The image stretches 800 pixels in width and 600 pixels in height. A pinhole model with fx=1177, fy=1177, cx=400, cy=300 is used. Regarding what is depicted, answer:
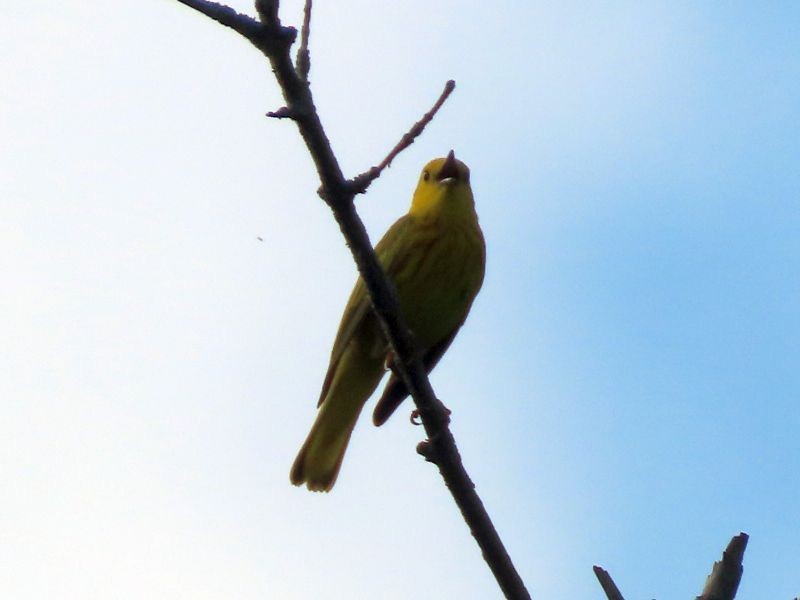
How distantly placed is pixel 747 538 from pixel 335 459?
3.88 metres

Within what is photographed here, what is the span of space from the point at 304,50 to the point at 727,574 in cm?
194

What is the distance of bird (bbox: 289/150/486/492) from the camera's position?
6.38 m

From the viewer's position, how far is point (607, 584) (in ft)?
11.0

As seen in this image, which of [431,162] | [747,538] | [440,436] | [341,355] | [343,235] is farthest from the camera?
[431,162]

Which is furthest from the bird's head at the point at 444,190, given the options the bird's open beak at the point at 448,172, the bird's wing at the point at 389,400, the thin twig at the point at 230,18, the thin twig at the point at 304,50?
the thin twig at the point at 230,18

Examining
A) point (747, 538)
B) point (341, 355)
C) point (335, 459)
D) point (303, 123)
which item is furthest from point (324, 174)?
point (335, 459)

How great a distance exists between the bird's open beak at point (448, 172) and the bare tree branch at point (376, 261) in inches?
118

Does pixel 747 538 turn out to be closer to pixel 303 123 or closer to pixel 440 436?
pixel 440 436

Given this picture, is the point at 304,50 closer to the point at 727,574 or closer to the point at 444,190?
the point at 727,574

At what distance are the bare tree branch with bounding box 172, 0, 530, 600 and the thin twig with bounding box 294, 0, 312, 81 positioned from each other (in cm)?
5

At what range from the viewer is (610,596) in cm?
334

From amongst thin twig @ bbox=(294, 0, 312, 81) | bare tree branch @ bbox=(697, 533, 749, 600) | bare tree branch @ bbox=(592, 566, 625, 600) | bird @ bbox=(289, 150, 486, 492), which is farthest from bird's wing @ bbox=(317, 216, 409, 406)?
bare tree branch @ bbox=(697, 533, 749, 600)

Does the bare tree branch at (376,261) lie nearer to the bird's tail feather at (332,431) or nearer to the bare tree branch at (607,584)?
the bare tree branch at (607,584)

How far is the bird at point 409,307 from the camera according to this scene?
20.9 feet
